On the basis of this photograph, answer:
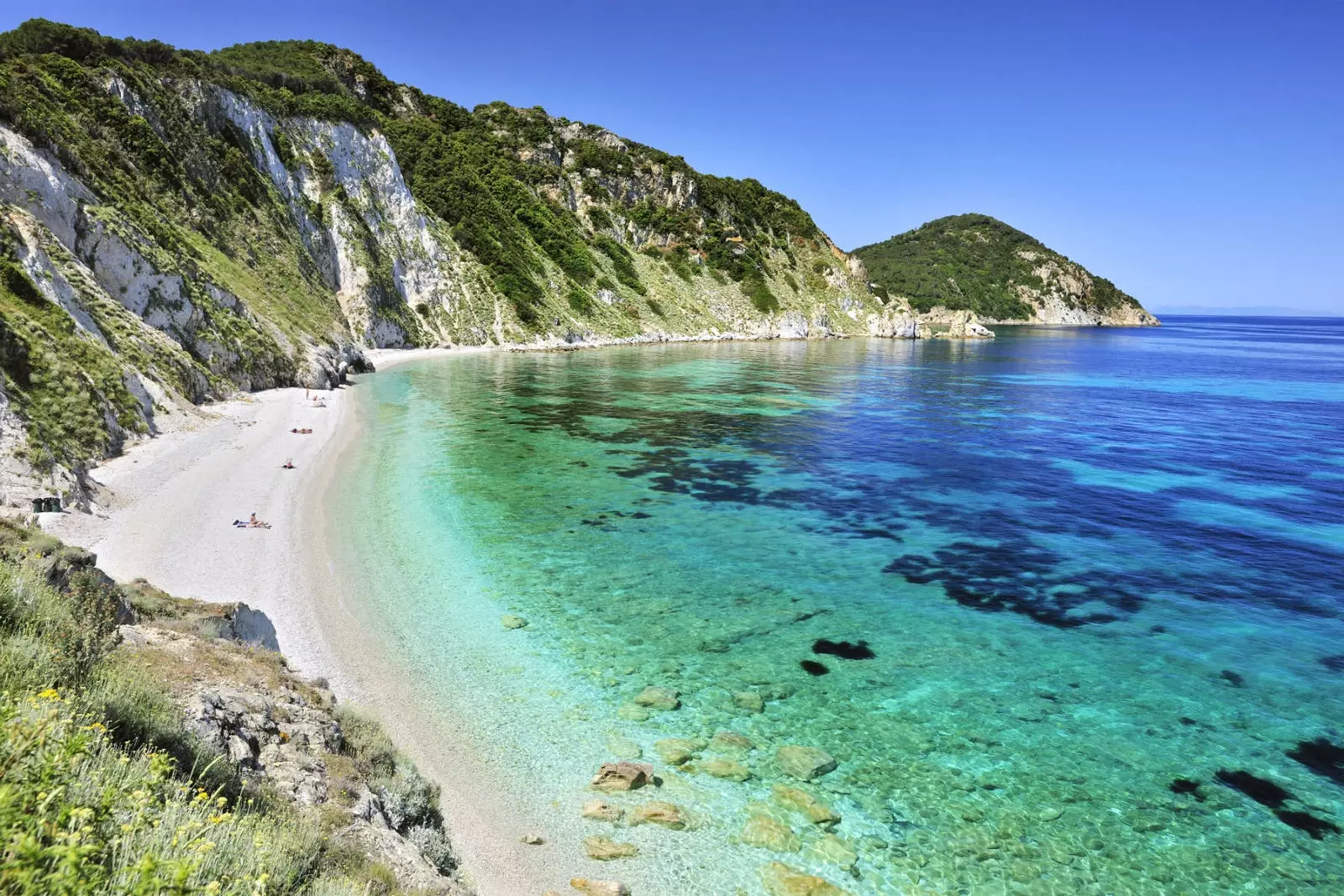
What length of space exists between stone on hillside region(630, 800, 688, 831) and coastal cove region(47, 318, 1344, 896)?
0.16 m

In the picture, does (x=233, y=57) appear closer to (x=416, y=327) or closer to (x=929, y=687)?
(x=416, y=327)

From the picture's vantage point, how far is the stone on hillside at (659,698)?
507 inches

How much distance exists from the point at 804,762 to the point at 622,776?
2.98 meters

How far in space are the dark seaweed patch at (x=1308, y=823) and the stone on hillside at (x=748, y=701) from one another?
7.83m

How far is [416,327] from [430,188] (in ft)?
88.6

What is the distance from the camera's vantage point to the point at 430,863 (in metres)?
8.32

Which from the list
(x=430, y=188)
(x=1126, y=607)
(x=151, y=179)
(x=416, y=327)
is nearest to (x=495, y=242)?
(x=430, y=188)

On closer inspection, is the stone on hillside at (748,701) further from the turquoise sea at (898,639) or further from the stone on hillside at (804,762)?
the stone on hillside at (804,762)

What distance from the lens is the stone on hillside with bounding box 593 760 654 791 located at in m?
10.6

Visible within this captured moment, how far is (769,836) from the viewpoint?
9.77 m

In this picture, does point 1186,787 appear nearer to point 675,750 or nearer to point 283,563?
point 675,750

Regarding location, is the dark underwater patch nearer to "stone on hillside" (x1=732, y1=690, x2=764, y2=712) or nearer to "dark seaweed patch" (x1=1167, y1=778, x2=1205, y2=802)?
"stone on hillside" (x1=732, y1=690, x2=764, y2=712)

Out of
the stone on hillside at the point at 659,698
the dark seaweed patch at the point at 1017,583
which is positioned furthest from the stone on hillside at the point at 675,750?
the dark seaweed patch at the point at 1017,583

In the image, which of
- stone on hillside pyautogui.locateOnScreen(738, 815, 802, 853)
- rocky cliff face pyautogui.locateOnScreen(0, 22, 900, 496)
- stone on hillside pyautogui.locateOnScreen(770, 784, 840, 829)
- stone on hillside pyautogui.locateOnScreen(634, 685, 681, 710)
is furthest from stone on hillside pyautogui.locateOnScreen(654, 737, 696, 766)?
rocky cliff face pyautogui.locateOnScreen(0, 22, 900, 496)
